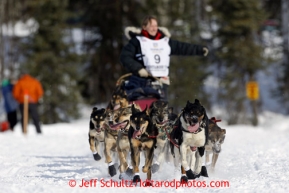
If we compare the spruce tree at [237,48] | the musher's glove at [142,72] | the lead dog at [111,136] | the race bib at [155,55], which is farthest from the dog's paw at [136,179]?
the spruce tree at [237,48]

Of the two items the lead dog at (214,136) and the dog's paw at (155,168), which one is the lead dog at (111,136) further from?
the lead dog at (214,136)

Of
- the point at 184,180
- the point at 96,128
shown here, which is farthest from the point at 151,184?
the point at 96,128

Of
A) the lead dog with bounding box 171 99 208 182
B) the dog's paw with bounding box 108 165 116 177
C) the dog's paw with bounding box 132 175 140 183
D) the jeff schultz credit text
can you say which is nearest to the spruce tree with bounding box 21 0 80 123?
the dog's paw with bounding box 108 165 116 177

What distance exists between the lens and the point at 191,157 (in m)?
5.55

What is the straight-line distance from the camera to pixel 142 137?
528 cm

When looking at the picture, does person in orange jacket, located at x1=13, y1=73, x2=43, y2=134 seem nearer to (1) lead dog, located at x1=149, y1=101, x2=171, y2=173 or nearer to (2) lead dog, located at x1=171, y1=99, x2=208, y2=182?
(1) lead dog, located at x1=149, y1=101, x2=171, y2=173

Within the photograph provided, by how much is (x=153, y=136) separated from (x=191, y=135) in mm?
358

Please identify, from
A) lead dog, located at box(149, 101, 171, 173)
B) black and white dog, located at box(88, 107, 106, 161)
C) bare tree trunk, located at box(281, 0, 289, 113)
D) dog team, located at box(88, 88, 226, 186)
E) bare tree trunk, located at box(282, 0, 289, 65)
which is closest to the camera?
dog team, located at box(88, 88, 226, 186)

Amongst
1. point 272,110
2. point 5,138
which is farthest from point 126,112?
point 272,110

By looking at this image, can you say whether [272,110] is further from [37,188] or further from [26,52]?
[37,188]

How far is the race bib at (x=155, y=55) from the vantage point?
295 inches

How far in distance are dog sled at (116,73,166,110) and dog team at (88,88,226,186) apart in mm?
385

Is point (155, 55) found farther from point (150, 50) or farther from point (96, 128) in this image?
point (96, 128)

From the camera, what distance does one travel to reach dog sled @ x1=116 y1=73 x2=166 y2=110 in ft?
23.0
